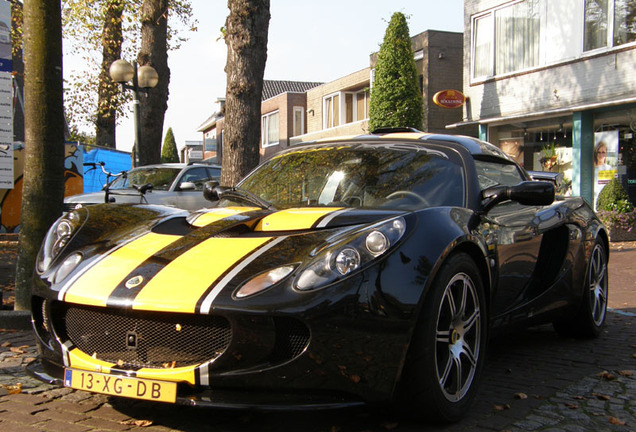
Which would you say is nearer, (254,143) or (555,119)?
(254,143)

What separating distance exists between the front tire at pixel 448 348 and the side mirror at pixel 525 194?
561 millimetres

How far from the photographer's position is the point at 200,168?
12.9 m

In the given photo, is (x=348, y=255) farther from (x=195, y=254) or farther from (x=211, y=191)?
(x=211, y=191)

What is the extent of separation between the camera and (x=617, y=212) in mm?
13859

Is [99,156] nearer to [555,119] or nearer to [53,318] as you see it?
[555,119]

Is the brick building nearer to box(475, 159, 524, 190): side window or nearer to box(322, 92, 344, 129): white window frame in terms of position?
box(322, 92, 344, 129): white window frame

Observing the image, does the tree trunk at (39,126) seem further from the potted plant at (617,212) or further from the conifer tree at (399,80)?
the conifer tree at (399,80)

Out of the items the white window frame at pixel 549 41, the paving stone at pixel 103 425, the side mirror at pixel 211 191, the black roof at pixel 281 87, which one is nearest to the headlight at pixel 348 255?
the paving stone at pixel 103 425

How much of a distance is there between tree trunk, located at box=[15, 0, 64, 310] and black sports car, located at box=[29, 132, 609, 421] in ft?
6.08

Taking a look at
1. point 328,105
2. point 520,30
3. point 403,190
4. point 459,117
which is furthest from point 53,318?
point 328,105

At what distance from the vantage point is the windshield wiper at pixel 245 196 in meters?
3.99

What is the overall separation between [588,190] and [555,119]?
222 centimetres

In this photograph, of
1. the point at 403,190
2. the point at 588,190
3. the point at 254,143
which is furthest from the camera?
the point at 588,190

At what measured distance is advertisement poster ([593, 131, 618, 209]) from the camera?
15574 millimetres
